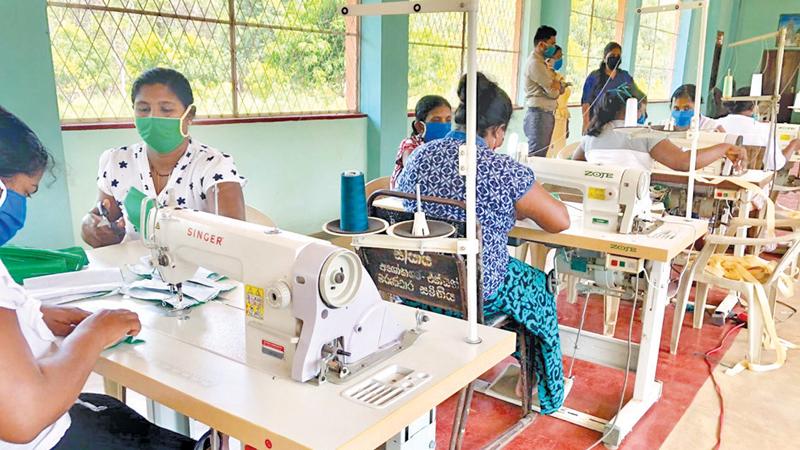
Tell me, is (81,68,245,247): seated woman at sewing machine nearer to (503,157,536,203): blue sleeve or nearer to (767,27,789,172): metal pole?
(503,157,536,203): blue sleeve

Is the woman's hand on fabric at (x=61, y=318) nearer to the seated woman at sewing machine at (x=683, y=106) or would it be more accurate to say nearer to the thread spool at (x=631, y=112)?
the thread spool at (x=631, y=112)

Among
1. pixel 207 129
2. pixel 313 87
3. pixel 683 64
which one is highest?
pixel 683 64

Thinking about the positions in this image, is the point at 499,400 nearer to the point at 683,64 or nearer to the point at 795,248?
the point at 795,248

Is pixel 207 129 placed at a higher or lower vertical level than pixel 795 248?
higher

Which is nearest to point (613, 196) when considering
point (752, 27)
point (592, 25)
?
point (592, 25)

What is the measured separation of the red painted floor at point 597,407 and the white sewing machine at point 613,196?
0.62m

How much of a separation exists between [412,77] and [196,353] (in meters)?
4.31

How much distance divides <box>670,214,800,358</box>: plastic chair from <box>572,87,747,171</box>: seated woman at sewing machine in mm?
470

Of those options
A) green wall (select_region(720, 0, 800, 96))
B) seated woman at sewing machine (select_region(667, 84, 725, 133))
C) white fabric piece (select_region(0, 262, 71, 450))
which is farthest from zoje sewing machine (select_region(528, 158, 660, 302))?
green wall (select_region(720, 0, 800, 96))

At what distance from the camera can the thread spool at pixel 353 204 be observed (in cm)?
136

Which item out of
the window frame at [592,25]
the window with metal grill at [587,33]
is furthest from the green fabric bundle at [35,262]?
the window frame at [592,25]

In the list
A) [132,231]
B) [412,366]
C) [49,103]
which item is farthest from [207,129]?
[412,366]

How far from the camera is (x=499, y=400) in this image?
2449 mm

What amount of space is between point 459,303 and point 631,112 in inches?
84.4
